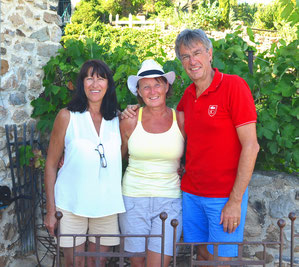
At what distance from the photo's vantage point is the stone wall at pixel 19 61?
306cm

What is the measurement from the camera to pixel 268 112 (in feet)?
8.78

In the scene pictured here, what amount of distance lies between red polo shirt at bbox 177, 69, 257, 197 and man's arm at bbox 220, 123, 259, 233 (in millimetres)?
54

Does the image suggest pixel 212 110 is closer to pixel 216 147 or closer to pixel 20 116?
pixel 216 147

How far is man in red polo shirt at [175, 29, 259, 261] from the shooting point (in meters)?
2.01

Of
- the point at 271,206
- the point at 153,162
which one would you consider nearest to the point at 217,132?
the point at 153,162

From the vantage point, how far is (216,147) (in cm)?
211

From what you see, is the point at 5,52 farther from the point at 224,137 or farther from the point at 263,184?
the point at 263,184

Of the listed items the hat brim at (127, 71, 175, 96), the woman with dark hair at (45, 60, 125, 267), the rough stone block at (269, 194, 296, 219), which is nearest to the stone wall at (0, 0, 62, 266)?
the woman with dark hair at (45, 60, 125, 267)

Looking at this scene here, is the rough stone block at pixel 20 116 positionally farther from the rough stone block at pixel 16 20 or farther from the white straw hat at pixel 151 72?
the white straw hat at pixel 151 72

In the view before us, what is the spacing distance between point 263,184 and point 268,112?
524 millimetres

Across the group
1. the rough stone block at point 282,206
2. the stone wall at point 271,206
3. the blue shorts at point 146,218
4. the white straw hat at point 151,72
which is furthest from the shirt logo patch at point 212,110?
the rough stone block at point 282,206

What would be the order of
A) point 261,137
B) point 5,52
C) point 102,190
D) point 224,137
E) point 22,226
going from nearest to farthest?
point 224,137 < point 102,190 < point 261,137 < point 5,52 < point 22,226

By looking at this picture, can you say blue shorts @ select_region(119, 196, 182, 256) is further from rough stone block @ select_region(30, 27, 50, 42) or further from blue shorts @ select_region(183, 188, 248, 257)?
rough stone block @ select_region(30, 27, 50, 42)

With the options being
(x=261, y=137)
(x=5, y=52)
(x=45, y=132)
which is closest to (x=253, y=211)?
(x=261, y=137)
